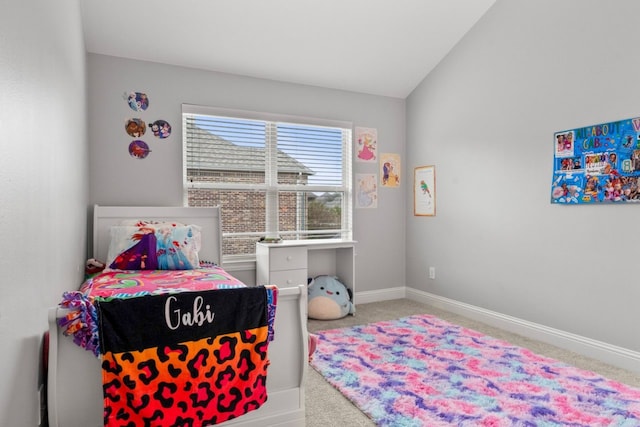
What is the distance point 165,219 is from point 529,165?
2.97 meters

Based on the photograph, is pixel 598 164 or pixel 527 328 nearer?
pixel 598 164

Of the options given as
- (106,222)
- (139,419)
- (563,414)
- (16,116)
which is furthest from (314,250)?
(16,116)

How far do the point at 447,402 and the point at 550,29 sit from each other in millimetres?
2728

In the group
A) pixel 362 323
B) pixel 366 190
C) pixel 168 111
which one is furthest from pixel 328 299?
pixel 168 111

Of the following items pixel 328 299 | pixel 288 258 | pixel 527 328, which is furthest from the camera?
pixel 328 299

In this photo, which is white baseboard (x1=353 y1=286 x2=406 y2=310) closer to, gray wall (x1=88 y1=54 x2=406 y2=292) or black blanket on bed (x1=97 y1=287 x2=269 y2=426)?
gray wall (x1=88 y1=54 x2=406 y2=292)

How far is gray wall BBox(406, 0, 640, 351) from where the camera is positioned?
2.59 meters

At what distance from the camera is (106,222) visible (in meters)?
3.07

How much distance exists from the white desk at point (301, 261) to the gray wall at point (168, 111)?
0.25 metres

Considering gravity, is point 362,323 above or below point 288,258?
below

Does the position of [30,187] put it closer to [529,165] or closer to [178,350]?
[178,350]

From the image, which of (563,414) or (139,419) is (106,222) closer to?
(139,419)

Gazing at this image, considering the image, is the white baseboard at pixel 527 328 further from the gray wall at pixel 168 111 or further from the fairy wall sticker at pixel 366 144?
the fairy wall sticker at pixel 366 144

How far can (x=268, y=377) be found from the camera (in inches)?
65.8
